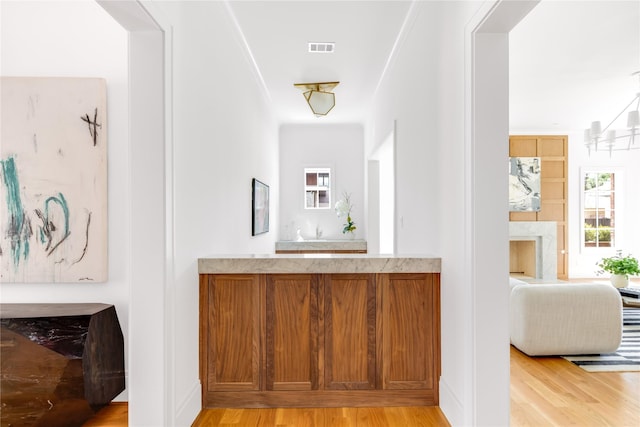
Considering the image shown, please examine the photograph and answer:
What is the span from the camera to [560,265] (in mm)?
7559

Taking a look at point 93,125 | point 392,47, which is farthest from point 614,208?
point 93,125

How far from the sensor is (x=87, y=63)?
2.68 meters

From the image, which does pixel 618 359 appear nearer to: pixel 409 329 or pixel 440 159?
pixel 409 329

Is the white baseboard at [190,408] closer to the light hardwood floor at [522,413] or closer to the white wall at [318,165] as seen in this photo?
the light hardwood floor at [522,413]

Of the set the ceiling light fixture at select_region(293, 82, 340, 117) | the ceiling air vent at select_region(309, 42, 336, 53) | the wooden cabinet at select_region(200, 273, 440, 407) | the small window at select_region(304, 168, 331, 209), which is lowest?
the wooden cabinet at select_region(200, 273, 440, 407)

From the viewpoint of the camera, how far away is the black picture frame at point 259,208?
4.35m

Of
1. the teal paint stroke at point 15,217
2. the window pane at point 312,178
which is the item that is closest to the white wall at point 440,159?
the teal paint stroke at point 15,217

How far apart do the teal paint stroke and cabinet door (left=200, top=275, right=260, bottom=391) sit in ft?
3.85

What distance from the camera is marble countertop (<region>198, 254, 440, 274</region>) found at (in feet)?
A: 8.33

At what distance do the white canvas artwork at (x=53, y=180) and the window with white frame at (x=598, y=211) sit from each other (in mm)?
8306

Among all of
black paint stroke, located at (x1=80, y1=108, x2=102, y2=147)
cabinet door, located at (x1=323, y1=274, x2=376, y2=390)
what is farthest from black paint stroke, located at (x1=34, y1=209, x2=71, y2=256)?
cabinet door, located at (x1=323, y1=274, x2=376, y2=390)

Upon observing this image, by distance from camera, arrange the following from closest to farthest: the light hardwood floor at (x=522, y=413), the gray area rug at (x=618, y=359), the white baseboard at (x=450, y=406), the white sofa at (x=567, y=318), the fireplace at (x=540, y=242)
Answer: the white baseboard at (x=450, y=406) < the light hardwood floor at (x=522, y=413) < the gray area rug at (x=618, y=359) < the white sofa at (x=567, y=318) < the fireplace at (x=540, y=242)

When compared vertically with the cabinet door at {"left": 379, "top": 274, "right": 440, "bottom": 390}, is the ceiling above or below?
above

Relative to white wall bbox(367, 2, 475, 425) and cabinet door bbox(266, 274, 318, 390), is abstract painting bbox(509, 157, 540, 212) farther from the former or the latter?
cabinet door bbox(266, 274, 318, 390)
